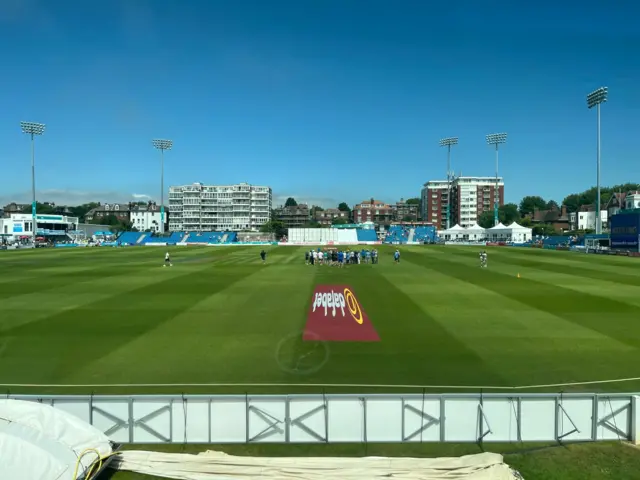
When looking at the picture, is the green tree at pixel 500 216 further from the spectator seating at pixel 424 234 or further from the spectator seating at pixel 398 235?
the spectator seating at pixel 398 235

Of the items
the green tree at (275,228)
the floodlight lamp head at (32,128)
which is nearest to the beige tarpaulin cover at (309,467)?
the floodlight lamp head at (32,128)

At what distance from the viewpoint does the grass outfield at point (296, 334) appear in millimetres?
13727

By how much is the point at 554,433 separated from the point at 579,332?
36.6ft

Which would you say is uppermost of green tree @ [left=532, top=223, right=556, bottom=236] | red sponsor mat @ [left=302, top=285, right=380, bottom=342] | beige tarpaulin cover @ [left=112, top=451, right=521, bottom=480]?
green tree @ [left=532, top=223, right=556, bottom=236]

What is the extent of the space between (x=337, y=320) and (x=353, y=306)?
3.37 m

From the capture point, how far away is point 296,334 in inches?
743

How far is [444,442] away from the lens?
9734 mm

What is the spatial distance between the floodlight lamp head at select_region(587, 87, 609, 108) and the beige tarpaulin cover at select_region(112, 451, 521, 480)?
85.1 metres

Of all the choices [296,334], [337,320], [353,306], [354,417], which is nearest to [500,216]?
[353,306]

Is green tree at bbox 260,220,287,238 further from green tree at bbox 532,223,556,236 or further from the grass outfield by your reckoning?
the grass outfield

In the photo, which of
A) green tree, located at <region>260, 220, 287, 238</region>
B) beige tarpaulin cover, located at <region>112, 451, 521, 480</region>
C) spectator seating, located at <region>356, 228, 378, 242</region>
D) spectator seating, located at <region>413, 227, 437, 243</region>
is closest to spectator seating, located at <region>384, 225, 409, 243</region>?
spectator seating, located at <region>413, 227, 437, 243</region>

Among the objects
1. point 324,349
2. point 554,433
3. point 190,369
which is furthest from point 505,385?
point 190,369

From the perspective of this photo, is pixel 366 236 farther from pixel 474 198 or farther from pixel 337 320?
pixel 337 320

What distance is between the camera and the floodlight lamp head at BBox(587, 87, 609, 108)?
251ft
